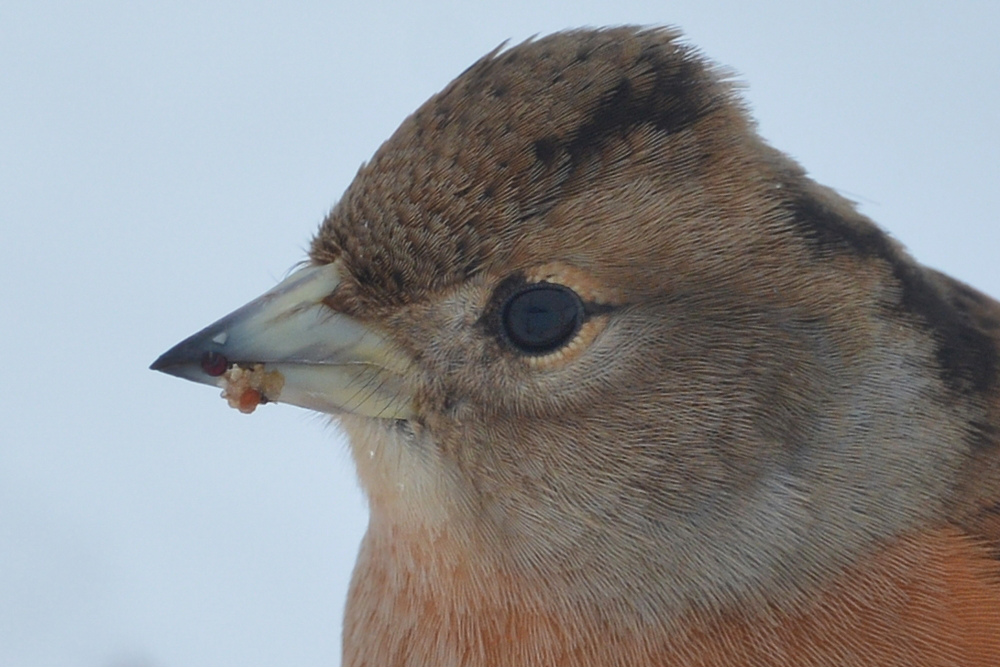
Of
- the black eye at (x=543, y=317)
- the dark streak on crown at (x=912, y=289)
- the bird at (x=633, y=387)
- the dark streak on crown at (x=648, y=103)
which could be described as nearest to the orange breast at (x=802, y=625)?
the bird at (x=633, y=387)

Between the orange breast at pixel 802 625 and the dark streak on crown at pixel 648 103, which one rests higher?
Result: the dark streak on crown at pixel 648 103

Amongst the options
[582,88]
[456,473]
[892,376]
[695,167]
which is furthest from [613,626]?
[582,88]

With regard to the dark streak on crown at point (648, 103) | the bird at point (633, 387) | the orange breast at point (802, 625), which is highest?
the dark streak on crown at point (648, 103)

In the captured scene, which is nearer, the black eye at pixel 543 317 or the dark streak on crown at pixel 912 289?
the black eye at pixel 543 317

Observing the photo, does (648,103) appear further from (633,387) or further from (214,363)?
(214,363)

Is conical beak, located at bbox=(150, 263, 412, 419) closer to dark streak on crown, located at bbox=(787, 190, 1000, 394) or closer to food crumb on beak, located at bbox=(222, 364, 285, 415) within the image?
food crumb on beak, located at bbox=(222, 364, 285, 415)

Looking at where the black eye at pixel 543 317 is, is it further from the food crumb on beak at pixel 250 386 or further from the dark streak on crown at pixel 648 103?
the food crumb on beak at pixel 250 386

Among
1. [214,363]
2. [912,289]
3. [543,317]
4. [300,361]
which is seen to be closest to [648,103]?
[543,317]
